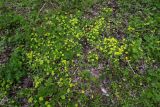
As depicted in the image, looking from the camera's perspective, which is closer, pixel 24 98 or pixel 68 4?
pixel 24 98

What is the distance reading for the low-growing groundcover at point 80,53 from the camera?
496cm

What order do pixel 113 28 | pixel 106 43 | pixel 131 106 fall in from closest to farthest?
1. pixel 131 106
2. pixel 106 43
3. pixel 113 28

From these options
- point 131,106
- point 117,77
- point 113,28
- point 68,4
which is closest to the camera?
point 131,106

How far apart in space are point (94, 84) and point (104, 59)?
70 centimetres

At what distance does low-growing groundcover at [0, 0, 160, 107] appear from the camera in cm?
496

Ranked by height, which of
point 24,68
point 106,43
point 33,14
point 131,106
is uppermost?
point 33,14

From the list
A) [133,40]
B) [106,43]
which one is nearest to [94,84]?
[106,43]

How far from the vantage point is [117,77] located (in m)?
5.24

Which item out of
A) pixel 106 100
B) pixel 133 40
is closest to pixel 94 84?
pixel 106 100

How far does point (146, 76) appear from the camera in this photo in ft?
17.2

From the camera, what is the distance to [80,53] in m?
5.62

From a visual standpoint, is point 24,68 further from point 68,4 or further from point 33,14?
point 68,4

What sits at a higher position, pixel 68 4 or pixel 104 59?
pixel 68 4

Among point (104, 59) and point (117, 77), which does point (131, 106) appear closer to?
point (117, 77)
